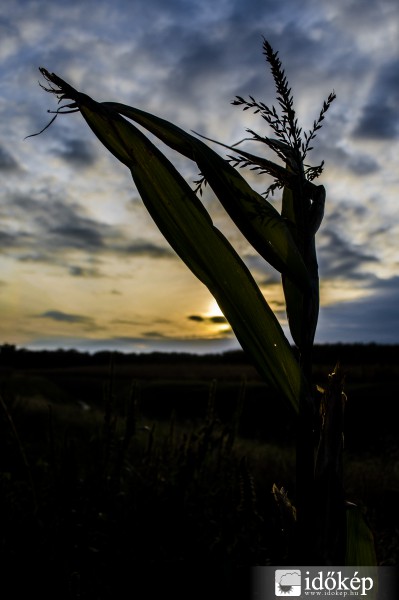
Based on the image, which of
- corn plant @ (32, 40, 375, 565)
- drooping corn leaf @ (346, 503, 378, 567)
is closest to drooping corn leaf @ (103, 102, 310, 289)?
corn plant @ (32, 40, 375, 565)

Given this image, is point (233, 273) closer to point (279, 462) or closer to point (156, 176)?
point (156, 176)

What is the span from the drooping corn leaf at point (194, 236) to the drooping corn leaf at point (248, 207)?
0.15 feet

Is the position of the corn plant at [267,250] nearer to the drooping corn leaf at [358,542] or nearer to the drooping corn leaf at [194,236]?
the drooping corn leaf at [194,236]

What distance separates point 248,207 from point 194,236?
0.41ft

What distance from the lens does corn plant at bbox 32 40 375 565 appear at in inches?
38.3

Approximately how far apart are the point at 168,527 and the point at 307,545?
1833 mm

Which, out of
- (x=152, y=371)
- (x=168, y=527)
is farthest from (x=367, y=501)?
(x=152, y=371)

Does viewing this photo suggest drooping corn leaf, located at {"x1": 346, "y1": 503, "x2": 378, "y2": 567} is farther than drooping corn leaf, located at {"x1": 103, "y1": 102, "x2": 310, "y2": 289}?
Yes

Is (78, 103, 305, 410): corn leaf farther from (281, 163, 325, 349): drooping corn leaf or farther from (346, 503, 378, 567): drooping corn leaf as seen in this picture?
(346, 503, 378, 567): drooping corn leaf

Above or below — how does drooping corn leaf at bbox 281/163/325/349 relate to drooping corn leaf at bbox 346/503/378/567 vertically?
above

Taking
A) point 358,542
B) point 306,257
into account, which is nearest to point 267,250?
point 306,257

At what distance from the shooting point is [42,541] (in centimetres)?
227

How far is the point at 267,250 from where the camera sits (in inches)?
40.0

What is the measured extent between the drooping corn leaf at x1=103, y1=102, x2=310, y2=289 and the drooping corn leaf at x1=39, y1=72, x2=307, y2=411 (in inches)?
1.8
